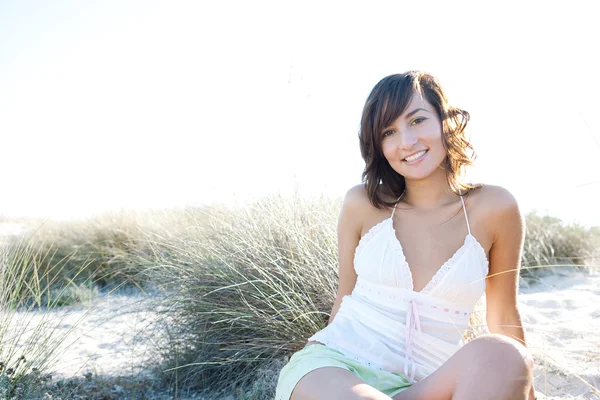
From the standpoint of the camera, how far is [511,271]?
210 cm

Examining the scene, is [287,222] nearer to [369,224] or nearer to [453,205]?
[369,224]

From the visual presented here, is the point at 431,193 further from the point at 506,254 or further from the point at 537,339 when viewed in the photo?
the point at 537,339

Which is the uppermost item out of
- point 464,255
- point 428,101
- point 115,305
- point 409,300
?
point 428,101

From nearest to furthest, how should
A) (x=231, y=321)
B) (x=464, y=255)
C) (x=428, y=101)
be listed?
(x=464, y=255), (x=428, y=101), (x=231, y=321)

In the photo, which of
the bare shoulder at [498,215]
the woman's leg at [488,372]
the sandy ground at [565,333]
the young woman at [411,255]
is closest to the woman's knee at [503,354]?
the woman's leg at [488,372]

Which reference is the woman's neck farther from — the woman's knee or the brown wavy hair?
the woman's knee

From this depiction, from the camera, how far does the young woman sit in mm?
1962

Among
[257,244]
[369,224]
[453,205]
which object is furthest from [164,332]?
[453,205]

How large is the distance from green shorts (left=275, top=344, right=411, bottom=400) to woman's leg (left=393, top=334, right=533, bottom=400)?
0.26 m

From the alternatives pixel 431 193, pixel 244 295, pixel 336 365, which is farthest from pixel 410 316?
pixel 244 295

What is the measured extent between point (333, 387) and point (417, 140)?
1.08 m

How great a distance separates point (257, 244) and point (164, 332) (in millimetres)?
854

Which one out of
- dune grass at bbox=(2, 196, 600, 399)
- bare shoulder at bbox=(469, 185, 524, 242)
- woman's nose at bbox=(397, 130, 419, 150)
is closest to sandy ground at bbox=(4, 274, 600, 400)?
dune grass at bbox=(2, 196, 600, 399)

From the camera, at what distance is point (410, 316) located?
2.01 metres
